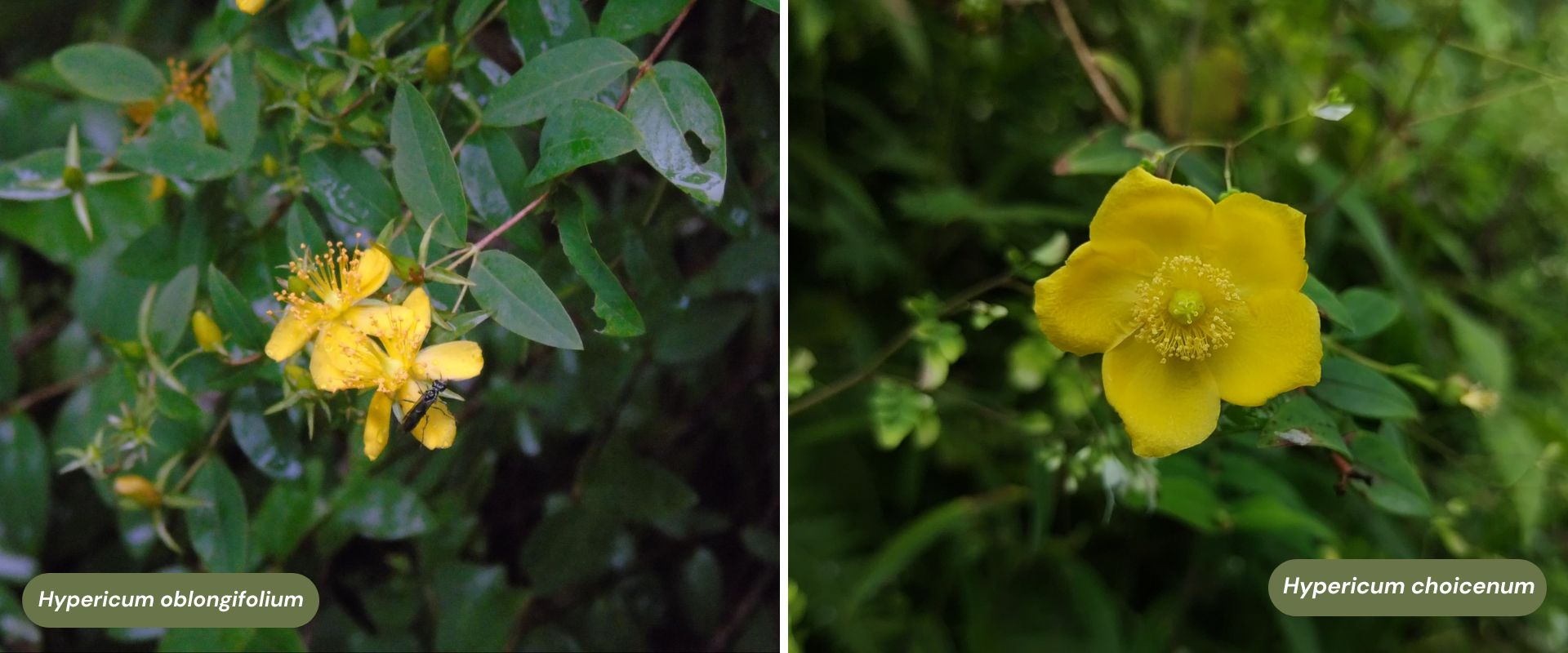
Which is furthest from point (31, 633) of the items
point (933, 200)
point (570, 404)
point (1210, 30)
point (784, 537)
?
point (1210, 30)

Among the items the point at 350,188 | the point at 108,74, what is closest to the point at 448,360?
the point at 350,188

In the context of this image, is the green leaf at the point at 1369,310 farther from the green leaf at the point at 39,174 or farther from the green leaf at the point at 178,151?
the green leaf at the point at 39,174

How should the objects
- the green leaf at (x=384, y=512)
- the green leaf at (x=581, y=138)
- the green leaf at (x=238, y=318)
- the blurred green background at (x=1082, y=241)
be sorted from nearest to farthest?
the green leaf at (x=581, y=138)
the green leaf at (x=238, y=318)
the green leaf at (x=384, y=512)
the blurred green background at (x=1082, y=241)

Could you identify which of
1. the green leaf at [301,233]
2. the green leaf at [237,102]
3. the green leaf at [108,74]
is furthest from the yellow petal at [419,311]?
the green leaf at [108,74]

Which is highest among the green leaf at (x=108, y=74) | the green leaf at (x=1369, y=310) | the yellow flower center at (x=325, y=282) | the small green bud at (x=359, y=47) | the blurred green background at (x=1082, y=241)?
the small green bud at (x=359, y=47)

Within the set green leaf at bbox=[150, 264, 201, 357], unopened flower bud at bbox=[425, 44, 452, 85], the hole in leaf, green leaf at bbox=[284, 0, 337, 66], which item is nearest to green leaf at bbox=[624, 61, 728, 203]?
the hole in leaf

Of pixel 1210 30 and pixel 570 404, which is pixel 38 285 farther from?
pixel 1210 30
